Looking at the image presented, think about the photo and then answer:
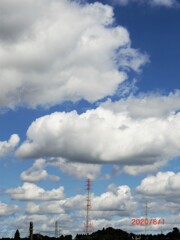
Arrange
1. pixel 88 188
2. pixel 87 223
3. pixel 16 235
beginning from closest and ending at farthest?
pixel 87 223, pixel 88 188, pixel 16 235

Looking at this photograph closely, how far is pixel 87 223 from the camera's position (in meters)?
127

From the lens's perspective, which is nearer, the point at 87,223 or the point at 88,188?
the point at 87,223

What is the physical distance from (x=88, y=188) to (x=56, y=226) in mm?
60310

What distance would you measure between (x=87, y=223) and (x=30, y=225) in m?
15.6

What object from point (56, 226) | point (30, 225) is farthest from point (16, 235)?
point (30, 225)

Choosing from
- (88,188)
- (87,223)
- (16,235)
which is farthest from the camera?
(16,235)

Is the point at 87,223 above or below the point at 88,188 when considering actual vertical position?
below

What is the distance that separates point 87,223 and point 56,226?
224ft

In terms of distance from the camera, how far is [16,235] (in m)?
184

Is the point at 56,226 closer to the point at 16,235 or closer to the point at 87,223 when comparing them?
the point at 16,235

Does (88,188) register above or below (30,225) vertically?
above

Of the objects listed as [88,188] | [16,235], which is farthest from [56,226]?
[88,188]

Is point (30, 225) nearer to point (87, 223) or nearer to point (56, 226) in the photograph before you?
point (87, 223)

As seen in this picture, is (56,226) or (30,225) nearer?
(30,225)
